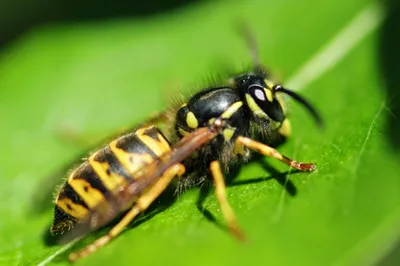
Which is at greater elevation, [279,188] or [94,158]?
[94,158]

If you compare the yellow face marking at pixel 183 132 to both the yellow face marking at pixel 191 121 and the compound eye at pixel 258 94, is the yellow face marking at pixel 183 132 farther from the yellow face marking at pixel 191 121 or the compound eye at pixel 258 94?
the compound eye at pixel 258 94

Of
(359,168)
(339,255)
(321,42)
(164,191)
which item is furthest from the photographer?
(321,42)

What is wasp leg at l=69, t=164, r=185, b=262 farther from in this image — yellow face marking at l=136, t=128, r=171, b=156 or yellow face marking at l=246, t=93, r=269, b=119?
yellow face marking at l=246, t=93, r=269, b=119

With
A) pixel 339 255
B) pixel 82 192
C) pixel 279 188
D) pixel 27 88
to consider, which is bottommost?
pixel 339 255

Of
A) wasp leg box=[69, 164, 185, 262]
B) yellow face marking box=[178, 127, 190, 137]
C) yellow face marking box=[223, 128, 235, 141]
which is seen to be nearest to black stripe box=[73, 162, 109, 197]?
wasp leg box=[69, 164, 185, 262]

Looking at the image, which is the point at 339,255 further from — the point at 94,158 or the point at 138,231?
the point at 94,158

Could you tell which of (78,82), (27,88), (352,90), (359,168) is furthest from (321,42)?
(27,88)

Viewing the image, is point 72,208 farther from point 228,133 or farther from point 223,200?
point 228,133

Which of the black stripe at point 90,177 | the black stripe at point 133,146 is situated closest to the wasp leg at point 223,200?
the black stripe at point 133,146
